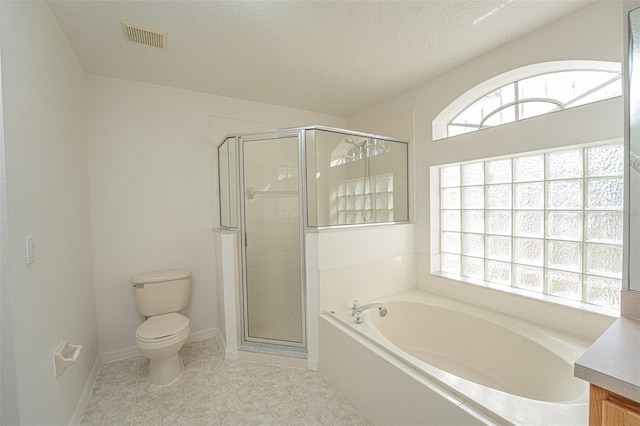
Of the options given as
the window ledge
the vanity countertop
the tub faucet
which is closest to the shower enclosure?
the tub faucet

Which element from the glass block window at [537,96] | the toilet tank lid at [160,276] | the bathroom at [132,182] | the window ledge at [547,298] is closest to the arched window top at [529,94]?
the glass block window at [537,96]

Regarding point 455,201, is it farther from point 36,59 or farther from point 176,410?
point 36,59

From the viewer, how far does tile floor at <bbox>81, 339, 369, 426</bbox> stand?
1.72m

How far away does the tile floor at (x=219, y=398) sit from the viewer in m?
1.72

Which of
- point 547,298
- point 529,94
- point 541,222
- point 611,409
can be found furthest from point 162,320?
point 529,94

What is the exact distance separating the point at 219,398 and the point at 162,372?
0.51 m

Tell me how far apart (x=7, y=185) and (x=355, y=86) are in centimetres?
249

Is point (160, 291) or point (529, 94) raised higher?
point (529, 94)

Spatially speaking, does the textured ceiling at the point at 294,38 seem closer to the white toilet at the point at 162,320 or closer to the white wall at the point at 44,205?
the white wall at the point at 44,205

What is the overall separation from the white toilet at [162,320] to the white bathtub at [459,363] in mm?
1124

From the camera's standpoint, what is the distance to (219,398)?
190 centimetres

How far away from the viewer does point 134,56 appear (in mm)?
2080

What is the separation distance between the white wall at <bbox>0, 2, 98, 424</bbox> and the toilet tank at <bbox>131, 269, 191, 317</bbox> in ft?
1.15

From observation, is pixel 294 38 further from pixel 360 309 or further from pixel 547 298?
pixel 547 298
